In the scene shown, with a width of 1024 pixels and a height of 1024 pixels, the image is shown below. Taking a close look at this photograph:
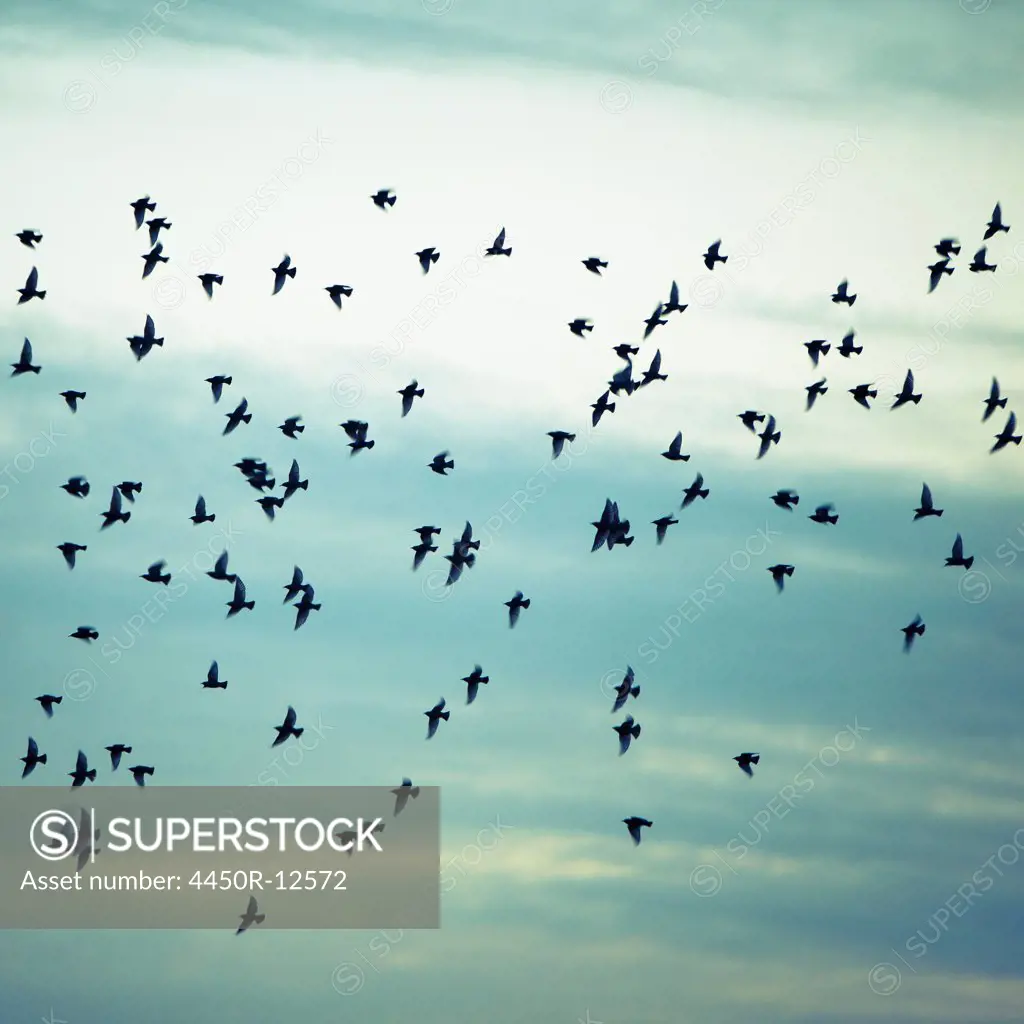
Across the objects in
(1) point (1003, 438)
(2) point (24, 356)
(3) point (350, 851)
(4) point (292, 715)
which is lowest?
(3) point (350, 851)

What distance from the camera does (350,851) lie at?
126625 mm

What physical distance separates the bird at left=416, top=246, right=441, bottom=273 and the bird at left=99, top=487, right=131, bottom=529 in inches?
843

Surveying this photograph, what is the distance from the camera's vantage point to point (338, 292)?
423 ft

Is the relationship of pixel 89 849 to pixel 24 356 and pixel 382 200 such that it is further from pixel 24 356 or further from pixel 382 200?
pixel 382 200

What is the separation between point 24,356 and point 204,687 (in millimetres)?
21454

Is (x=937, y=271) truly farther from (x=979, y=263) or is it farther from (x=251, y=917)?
(x=251, y=917)

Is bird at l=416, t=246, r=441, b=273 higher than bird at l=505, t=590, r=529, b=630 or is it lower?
higher

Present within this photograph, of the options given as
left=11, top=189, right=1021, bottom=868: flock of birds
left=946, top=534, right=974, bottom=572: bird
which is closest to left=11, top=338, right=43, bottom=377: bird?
left=11, top=189, right=1021, bottom=868: flock of birds

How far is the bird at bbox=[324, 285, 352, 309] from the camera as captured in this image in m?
128


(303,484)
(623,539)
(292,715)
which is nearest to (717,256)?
(623,539)

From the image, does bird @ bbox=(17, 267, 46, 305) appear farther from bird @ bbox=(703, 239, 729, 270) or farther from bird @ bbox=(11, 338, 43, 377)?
bird @ bbox=(703, 239, 729, 270)

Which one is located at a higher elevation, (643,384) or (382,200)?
(382,200)

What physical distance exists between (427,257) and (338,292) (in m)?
8.29

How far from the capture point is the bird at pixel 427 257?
399 feet
